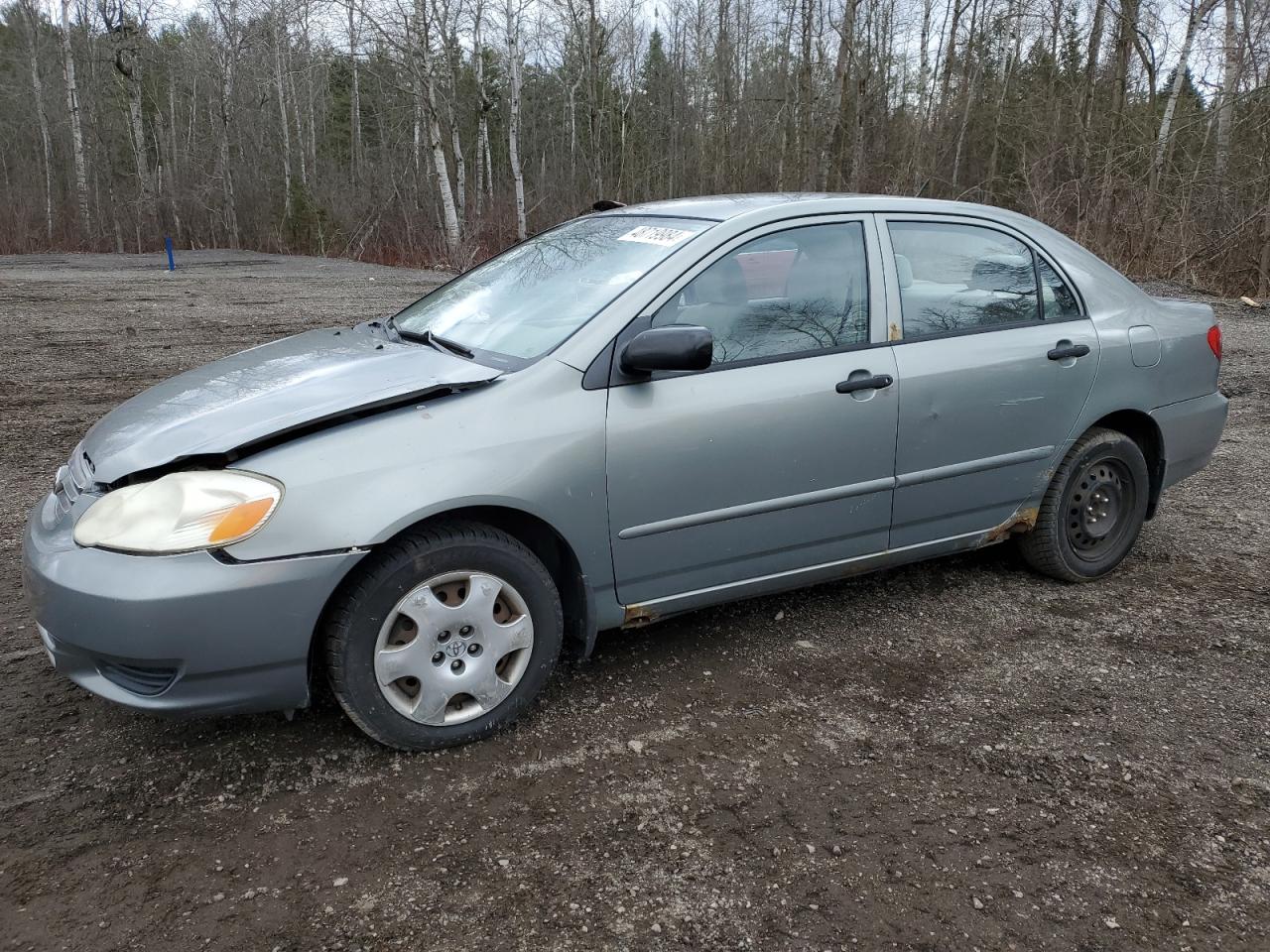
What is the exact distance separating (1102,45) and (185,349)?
23727 millimetres

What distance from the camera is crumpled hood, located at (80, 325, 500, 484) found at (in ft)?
8.96

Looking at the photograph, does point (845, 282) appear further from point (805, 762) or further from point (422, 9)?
point (422, 9)

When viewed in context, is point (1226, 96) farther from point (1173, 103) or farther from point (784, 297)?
point (784, 297)

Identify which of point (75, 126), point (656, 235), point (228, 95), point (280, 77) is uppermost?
point (280, 77)

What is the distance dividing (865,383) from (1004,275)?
1.01m

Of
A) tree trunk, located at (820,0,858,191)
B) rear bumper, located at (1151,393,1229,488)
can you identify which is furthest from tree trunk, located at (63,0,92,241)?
rear bumper, located at (1151,393,1229,488)

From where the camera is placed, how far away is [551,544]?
3074 millimetres

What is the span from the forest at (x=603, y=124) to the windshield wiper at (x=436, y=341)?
15971 mm

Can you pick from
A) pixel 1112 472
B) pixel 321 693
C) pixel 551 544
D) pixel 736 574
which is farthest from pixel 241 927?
pixel 1112 472

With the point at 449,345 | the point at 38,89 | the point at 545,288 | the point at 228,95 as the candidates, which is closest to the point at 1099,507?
the point at 545,288

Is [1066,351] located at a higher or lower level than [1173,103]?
lower

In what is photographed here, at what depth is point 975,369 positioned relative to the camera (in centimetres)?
368

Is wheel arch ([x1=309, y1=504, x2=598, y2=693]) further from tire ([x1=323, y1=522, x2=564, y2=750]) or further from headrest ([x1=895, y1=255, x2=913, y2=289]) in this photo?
headrest ([x1=895, y1=255, x2=913, y2=289])

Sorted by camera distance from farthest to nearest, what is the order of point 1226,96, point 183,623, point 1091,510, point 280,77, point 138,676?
point 280,77 < point 1226,96 < point 1091,510 < point 138,676 < point 183,623
